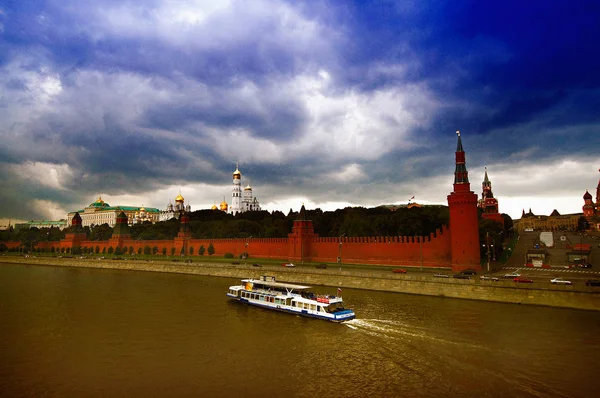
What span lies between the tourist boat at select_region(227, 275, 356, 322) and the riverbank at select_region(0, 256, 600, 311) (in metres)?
7.77

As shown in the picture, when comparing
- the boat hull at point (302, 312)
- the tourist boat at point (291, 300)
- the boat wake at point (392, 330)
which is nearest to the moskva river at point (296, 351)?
the boat wake at point (392, 330)

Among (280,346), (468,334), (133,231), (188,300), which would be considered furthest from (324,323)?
(133,231)

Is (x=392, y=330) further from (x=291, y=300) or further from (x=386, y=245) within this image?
(x=386, y=245)

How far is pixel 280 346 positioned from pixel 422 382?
23.2 feet

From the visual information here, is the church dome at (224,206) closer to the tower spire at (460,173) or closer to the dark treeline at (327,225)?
the dark treeline at (327,225)

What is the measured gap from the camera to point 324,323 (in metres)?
24.6

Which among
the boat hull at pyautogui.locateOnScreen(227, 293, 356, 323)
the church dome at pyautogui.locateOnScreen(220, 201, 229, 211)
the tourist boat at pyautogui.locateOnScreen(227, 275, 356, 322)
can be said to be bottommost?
the boat hull at pyautogui.locateOnScreen(227, 293, 356, 323)

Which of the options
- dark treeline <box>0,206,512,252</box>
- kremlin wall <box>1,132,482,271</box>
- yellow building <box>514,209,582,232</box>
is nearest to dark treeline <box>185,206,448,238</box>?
dark treeline <box>0,206,512,252</box>

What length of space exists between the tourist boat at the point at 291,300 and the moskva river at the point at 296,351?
2.00 feet

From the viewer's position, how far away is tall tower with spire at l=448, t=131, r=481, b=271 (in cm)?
3819

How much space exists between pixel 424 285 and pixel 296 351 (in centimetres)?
1684

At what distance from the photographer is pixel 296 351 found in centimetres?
1877

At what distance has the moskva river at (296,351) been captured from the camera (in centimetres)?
1465

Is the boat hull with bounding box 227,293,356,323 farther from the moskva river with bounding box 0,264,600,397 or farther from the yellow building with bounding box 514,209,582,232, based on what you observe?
the yellow building with bounding box 514,209,582,232
